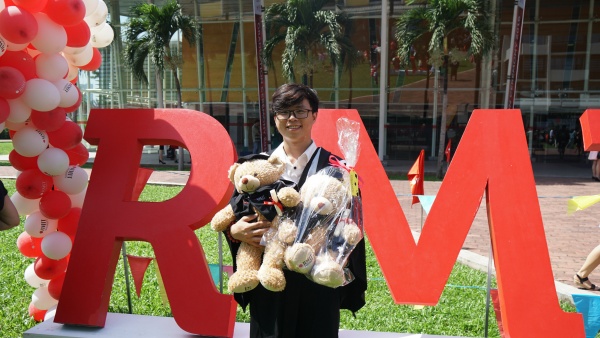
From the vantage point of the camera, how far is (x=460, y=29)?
1717 cm

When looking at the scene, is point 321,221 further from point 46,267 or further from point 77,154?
point 46,267

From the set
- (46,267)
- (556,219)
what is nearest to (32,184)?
A: (46,267)

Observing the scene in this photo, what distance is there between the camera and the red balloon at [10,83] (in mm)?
3791

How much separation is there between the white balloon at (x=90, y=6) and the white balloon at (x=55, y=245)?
6.07ft

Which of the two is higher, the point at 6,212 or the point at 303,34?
the point at 303,34

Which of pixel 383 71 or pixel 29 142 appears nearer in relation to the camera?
pixel 29 142

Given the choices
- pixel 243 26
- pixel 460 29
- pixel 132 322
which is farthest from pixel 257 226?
pixel 243 26

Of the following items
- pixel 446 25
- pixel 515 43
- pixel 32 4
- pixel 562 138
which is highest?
pixel 446 25

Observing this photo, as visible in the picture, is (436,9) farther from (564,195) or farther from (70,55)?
(70,55)

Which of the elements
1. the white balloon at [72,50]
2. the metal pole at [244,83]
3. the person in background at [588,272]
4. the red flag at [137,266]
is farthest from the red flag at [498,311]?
the metal pole at [244,83]

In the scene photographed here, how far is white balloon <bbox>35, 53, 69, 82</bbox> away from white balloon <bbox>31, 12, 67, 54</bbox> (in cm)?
7

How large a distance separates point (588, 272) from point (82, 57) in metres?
5.57

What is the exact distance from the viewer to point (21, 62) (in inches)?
158

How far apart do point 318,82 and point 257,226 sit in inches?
773
